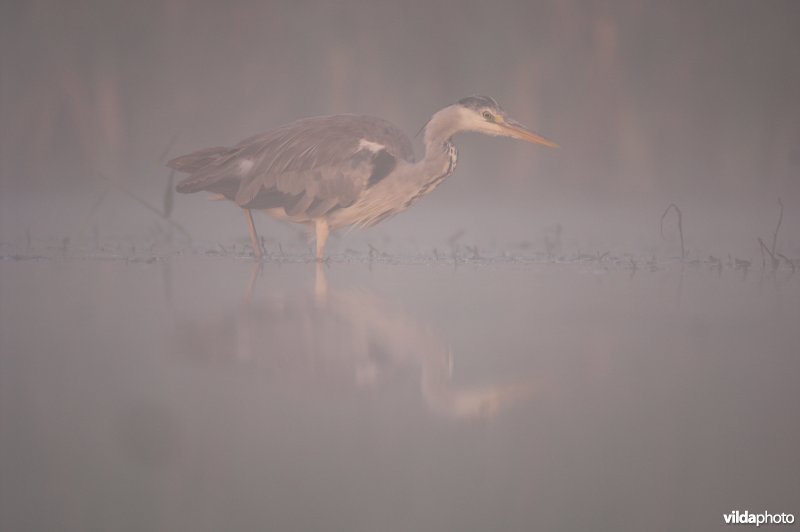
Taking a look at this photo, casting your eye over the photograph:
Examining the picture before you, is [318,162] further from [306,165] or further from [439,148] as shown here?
[439,148]

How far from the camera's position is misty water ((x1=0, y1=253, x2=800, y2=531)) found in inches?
36.6

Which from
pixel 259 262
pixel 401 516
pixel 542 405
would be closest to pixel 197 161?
pixel 259 262

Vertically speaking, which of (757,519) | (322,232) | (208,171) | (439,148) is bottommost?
(757,519)

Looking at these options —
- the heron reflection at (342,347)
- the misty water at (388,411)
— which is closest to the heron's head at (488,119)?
the misty water at (388,411)

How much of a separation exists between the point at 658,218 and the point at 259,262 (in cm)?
285

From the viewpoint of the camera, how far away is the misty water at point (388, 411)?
93cm

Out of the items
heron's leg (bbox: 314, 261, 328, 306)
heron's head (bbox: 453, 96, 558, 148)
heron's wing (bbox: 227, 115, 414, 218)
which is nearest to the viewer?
heron's leg (bbox: 314, 261, 328, 306)

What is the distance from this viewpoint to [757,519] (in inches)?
36.0

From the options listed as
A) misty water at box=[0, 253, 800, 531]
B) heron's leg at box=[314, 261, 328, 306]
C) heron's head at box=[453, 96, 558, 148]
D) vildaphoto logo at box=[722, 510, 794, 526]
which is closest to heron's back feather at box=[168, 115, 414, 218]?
heron's head at box=[453, 96, 558, 148]

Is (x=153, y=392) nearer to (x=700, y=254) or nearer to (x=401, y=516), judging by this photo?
(x=401, y=516)

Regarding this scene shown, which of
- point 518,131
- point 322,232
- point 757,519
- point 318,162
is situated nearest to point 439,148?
point 518,131

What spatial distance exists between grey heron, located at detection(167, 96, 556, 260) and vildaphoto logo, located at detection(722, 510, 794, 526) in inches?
107

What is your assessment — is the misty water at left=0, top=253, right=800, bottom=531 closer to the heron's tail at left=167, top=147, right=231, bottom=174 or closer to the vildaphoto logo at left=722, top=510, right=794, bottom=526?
the vildaphoto logo at left=722, top=510, right=794, bottom=526

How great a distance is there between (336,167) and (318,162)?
89 millimetres
